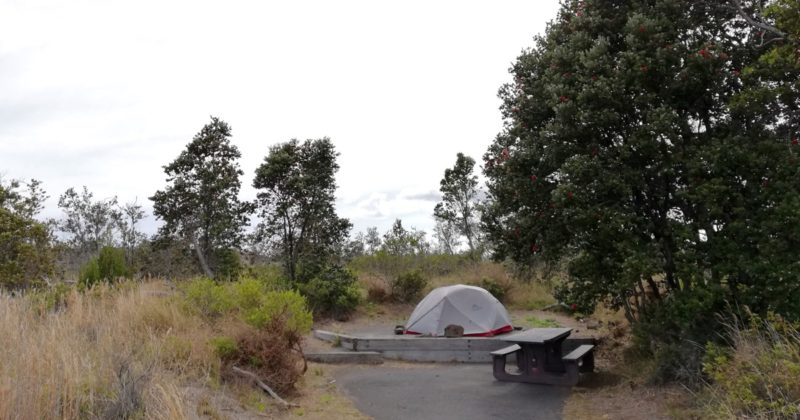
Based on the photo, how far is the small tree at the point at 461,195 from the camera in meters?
22.9

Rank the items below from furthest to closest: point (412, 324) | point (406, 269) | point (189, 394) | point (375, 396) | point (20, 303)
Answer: point (406, 269) < point (412, 324) < point (375, 396) < point (20, 303) < point (189, 394)

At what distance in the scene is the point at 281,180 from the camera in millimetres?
16484

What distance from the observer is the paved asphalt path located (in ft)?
23.6

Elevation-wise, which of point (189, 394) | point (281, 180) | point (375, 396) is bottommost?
point (375, 396)

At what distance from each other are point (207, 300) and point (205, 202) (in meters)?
8.64

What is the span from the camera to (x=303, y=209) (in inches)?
653

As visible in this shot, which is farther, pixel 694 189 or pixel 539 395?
pixel 539 395

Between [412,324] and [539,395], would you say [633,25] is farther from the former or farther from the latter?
[412,324]

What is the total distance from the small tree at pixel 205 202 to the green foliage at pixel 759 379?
13629 millimetres

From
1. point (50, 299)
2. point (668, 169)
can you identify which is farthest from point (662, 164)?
point (50, 299)

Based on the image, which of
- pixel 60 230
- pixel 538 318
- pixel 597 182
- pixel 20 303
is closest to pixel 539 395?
pixel 597 182

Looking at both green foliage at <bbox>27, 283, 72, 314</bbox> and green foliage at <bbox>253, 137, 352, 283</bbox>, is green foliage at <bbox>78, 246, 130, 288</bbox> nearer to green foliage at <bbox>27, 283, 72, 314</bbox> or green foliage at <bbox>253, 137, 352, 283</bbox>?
green foliage at <bbox>27, 283, 72, 314</bbox>

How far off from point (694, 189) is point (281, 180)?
1175cm

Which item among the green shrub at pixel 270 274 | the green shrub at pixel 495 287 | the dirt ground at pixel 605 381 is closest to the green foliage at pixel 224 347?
the dirt ground at pixel 605 381
